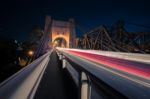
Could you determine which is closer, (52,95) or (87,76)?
(87,76)

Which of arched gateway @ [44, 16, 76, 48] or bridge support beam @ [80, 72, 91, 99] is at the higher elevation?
arched gateway @ [44, 16, 76, 48]

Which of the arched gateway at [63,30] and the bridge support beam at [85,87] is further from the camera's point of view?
the arched gateway at [63,30]

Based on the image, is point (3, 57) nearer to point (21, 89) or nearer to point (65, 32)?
point (21, 89)

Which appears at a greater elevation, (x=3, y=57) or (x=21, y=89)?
(x=21, y=89)

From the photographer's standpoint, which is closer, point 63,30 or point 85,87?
point 85,87

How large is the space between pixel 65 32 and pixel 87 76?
6938 cm

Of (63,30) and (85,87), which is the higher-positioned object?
(63,30)

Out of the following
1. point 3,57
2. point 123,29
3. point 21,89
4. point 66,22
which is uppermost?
point 66,22

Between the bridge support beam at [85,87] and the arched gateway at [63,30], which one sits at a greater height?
the arched gateway at [63,30]

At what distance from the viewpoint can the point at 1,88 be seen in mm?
1281

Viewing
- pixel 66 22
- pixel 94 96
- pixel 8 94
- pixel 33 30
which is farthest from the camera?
pixel 33 30

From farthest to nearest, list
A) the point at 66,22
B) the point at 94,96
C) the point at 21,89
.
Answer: the point at 66,22 < the point at 94,96 < the point at 21,89

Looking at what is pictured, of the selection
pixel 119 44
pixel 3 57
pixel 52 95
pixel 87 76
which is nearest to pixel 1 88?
pixel 87 76

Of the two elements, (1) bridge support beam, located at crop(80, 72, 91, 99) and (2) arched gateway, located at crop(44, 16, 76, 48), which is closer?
(1) bridge support beam, located at crop(80, 72, 91, 99)
